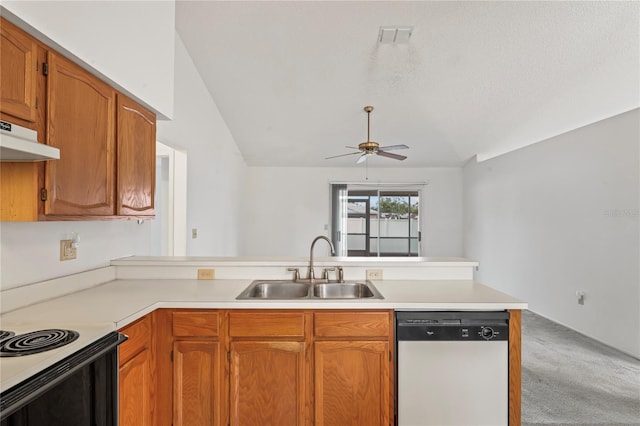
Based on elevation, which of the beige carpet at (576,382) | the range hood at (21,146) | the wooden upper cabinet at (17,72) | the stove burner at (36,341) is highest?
the wooden upper cabinet at (17,72)

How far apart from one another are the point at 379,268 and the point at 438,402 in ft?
2.75

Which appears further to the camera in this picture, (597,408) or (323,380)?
(597,408)

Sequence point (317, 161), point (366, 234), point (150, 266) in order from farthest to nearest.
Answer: point (366, 234) < point (317, 161) < point (150, 266)

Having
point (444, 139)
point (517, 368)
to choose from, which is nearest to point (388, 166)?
point (444, 139)

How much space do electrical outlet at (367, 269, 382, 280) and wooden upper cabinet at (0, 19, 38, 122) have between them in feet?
6.18

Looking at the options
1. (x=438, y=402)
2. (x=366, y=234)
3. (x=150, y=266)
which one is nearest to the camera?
(x=438, y=402)

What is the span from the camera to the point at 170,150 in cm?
312

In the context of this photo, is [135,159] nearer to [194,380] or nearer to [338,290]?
[194,380]

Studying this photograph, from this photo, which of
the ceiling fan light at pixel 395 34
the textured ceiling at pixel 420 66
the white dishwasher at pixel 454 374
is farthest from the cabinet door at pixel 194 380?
the ceiling fan light at pixel 395 34

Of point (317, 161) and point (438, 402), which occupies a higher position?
point (317, 161)

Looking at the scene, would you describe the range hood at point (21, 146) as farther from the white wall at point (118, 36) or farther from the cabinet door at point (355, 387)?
the cabinet door at point (355, 387)

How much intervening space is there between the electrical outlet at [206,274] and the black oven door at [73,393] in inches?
37.3

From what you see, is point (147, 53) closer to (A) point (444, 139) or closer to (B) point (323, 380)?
(B) point (323, 380)

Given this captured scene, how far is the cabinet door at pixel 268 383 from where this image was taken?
1655mm
